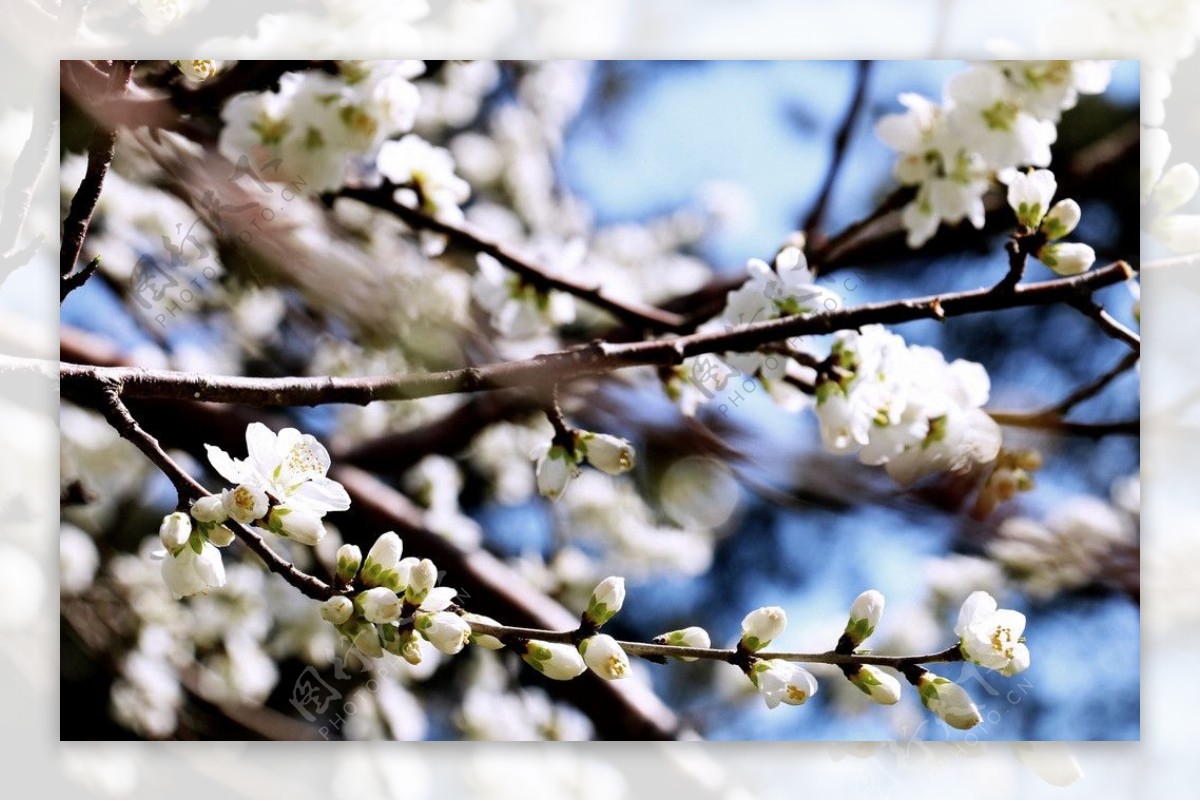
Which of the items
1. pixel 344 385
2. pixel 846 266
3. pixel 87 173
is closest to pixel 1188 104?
pixel 846 266

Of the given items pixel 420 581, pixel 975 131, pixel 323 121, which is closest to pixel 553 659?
pixel 420 581

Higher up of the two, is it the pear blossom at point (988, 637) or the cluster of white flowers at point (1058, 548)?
the cluster of white flowers at point (1058, 548)

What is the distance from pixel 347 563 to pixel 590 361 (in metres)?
0.39

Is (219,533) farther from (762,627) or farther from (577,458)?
(762,627)

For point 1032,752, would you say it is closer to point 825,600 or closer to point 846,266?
point 825,600

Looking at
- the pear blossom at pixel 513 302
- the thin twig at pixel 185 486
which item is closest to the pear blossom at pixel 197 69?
the pear blossom at pixel 513 302

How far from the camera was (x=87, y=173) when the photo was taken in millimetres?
1371

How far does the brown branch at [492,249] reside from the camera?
4.96 ft

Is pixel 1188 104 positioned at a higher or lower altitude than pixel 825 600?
higher

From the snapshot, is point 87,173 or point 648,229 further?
point 648,229

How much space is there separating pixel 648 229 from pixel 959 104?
16.4 inches

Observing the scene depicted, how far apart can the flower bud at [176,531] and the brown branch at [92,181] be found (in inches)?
14.4

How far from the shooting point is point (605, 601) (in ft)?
4.10

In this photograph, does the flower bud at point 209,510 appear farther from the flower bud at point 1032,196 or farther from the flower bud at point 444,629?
the flower bud at point 1032,196
